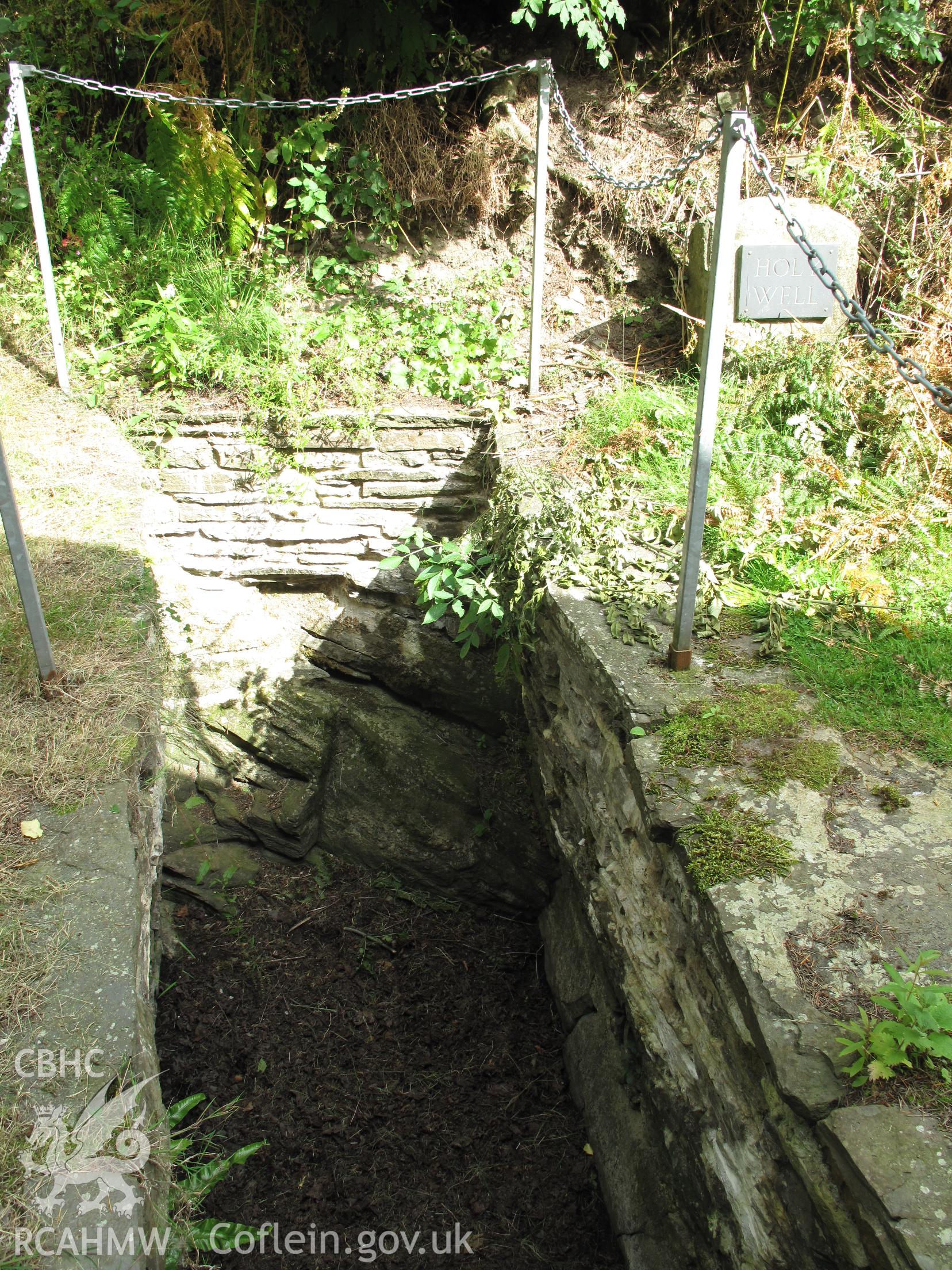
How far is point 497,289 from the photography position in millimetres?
5594

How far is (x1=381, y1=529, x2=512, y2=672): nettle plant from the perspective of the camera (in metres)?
3.88

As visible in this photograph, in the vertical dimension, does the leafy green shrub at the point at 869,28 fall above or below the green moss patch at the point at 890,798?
above

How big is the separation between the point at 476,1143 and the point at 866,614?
2.56 metres

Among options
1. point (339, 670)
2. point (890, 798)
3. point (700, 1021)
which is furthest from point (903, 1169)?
point (339, 670)

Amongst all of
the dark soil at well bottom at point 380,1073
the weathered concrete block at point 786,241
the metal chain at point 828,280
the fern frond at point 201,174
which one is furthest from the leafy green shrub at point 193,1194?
the fern frond at point 201,174

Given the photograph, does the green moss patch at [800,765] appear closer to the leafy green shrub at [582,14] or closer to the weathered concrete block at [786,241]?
the weathered concrete block at [786,241]

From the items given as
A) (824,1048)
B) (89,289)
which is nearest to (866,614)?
(824,1048)

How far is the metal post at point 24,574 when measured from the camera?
268 cm

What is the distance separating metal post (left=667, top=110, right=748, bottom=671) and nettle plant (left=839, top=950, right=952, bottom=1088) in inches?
51.0

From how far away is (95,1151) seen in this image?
1.86 m

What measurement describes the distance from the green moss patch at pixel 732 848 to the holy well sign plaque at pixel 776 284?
2.58 meters

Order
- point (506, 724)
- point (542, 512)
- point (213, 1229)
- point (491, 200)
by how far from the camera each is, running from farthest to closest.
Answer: point (491, 200), point (506, 724), point (542, 512), point (213, 1229)

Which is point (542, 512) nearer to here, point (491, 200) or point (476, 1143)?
point (476, 1143)

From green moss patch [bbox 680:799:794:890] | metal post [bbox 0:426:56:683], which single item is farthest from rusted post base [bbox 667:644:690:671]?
metal post [bbox 0:426:56:683]
